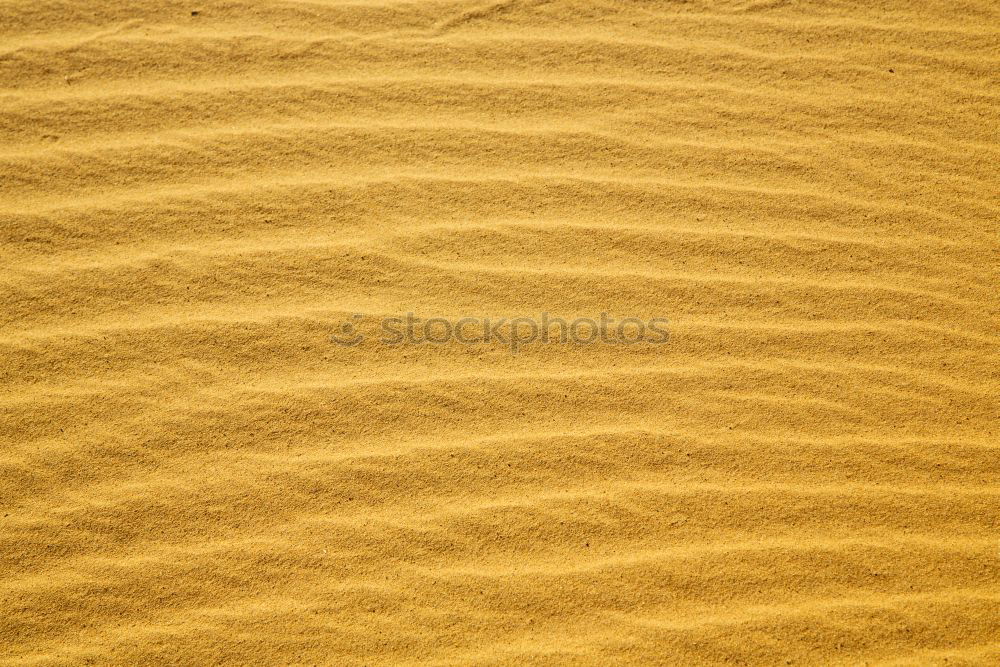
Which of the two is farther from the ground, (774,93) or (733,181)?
(774,93)

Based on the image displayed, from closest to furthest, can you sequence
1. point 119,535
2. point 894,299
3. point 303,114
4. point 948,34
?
point 119,535, point 894,299, point 303,114, point 948,34

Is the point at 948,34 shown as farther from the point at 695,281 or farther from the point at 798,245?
the point at 695,281

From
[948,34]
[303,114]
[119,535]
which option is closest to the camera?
[119,535]

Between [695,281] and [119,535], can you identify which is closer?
[119,535]

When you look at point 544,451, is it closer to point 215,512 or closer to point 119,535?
point 215,512

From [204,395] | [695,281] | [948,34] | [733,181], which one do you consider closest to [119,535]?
[204,395]

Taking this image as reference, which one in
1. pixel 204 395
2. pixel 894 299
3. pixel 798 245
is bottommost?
pixel 204 395
